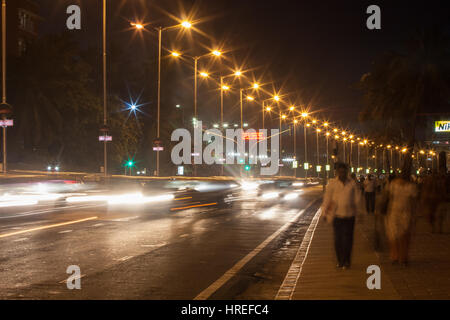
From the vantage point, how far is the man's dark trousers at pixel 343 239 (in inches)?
371

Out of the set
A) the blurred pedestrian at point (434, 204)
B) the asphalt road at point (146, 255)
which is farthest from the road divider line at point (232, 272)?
the blurred pedestrian at point (434, 204)

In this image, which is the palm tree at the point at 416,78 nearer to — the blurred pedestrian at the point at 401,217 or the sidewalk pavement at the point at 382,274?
the sidewalk pavement at the point at 382,274

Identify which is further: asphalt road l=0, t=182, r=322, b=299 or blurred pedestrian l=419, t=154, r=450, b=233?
blurred pedestrian l=419, t=154, r=450, b=233

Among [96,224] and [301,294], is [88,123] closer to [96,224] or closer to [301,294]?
[96,224]

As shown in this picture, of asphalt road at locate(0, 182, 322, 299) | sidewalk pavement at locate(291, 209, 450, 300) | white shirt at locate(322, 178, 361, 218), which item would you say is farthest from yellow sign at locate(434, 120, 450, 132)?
white shirt at locate(322, 178, 361, 218)

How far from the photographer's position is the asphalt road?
8.19 m

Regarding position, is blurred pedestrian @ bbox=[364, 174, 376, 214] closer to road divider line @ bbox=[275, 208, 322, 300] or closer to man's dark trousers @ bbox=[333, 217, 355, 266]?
road divider line @ bbox=[275, 208, 322, 300]

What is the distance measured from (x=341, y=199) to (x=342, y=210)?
19 cm

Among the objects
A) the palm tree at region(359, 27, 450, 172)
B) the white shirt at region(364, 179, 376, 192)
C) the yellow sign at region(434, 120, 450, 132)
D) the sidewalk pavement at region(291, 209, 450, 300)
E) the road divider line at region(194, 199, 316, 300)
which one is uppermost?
the palm tree at region(359, 27, 450, 172)

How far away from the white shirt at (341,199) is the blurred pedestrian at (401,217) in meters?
0.68

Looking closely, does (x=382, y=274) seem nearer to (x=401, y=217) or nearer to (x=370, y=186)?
(x=401, y=217)

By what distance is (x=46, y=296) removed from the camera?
25.0 feet

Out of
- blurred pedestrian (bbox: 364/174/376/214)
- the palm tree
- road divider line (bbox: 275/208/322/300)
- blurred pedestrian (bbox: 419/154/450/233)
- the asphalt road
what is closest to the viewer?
road divider line (bbox: 275/208/322/300)

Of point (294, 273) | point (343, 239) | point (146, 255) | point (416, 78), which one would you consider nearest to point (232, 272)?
point (294, 273)
